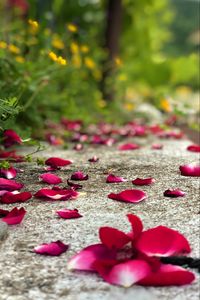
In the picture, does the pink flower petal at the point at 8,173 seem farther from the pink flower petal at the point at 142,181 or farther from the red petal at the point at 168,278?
the red petal at the point at 168,278

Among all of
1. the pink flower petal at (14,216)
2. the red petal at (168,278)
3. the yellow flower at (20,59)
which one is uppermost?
the yellow flower at (20,59)

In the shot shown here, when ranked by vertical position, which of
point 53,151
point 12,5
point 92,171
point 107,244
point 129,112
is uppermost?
point 12,5

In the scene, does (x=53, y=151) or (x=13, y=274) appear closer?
(x=13, y=274)

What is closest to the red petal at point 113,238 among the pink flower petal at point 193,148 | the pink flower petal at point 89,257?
the pink flower petal at point 89,257

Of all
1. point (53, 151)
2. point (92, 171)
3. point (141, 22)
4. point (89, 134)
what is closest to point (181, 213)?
point (92, 171)

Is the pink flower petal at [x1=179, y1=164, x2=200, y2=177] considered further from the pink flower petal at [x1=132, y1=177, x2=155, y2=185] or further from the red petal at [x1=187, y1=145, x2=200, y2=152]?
the red petal at [x1=187, y1=145, x2=200, y2=152]

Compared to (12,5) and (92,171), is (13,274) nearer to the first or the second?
(92,171)

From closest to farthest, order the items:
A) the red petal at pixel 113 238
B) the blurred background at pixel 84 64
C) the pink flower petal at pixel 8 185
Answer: the red petal at pixel 113 238 → the pink flower petal at pixel 8 185 → the blurred background at pixel 84 64

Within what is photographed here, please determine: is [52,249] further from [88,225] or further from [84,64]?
[84,64]
